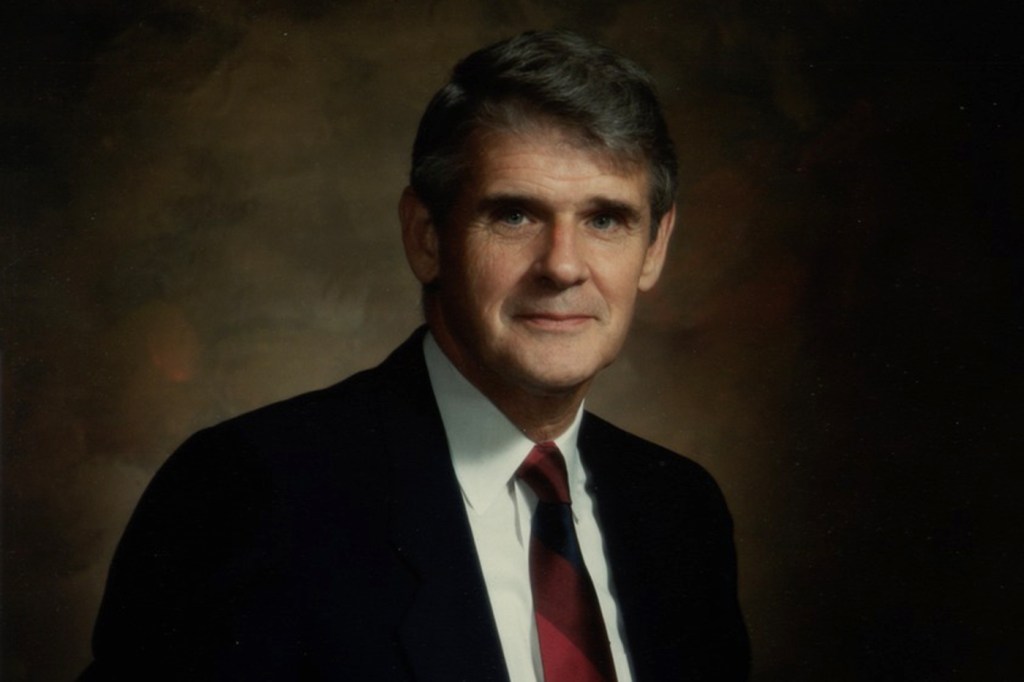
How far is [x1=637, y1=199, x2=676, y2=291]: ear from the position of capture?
2.62 meters

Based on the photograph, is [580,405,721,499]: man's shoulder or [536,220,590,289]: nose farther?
[580,405,721,499]: man's shoulder

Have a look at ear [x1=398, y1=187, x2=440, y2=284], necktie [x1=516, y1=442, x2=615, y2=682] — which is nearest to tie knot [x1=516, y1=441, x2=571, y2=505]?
necktie [x1=516, y1=442, x2=615, y2=682]

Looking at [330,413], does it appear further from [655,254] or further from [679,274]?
[679,274]

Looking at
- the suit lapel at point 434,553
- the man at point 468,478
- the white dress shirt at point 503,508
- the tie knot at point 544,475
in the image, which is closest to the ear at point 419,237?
the man at point 468,478

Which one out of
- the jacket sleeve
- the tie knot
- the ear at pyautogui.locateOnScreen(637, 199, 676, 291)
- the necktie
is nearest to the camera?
the jacket sleeve

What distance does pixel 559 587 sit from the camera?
232 cm

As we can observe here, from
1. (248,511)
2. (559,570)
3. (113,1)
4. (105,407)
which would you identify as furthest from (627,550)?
(113,1)

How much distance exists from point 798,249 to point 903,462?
590mm

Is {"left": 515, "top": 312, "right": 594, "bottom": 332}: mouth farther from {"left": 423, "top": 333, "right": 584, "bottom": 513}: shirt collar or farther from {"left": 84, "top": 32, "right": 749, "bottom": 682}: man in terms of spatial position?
{"left": 423, "top": 333, "right": 584, "bottom": 513}: shirt collar

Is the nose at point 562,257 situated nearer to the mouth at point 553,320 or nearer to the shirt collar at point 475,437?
the mouth at point 553,320

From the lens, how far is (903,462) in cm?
316

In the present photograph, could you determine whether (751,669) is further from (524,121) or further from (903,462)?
(524,121)

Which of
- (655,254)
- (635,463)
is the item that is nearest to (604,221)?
(655,254)

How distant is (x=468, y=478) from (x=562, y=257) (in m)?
0.45
